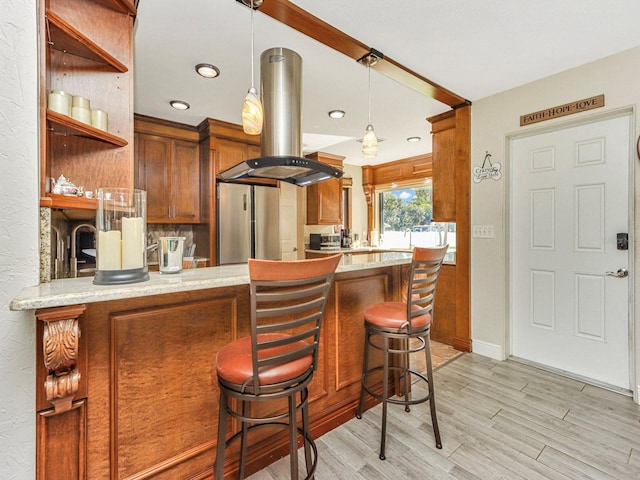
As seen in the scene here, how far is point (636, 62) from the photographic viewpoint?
2168 mm

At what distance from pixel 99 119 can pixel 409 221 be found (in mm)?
4699

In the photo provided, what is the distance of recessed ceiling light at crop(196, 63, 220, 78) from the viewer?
93.9 inches

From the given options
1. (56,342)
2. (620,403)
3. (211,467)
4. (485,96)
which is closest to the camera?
(56,342)

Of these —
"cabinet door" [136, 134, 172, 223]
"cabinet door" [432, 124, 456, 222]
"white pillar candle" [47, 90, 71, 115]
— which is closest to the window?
"cabinet door" [432, 124, 456, 222]

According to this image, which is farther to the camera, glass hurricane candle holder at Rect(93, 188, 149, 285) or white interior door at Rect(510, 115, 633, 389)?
white interior door at Rect(510, 115, 633, 389)

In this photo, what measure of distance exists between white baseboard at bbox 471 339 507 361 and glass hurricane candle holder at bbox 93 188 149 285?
3.04 metres

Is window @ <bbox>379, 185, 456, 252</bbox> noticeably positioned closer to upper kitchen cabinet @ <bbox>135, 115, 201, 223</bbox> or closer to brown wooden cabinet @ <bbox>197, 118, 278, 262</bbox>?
brown wooden cabinet @ <bbox>197, 118, 278, 262</bbox>

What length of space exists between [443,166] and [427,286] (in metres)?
2.08

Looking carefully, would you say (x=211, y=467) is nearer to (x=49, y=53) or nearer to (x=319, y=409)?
(x=319, y=409)

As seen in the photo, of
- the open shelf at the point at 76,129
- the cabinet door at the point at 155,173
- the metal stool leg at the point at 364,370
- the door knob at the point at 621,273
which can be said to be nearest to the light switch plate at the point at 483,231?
the door knob at the point at 621,273

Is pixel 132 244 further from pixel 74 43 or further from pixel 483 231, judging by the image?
pixel 483 231

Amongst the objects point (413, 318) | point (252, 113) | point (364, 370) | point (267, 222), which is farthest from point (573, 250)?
point (267, 222)

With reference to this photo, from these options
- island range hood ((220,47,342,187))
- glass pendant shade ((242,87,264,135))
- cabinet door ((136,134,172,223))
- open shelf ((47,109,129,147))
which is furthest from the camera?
cabinet door ((136,134,172,223))

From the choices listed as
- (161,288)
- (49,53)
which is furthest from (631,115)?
(49,53)
